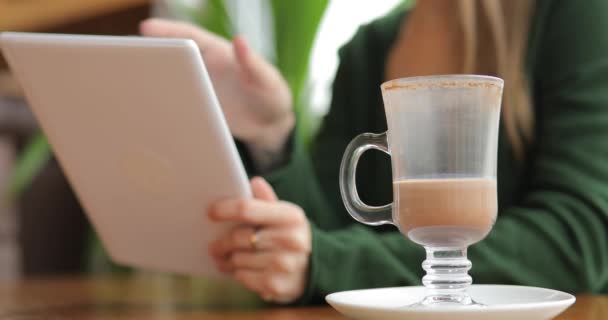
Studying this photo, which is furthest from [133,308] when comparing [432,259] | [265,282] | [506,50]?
[506,50]

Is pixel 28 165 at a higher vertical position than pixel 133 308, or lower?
lower

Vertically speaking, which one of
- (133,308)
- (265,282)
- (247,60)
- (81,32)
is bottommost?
(81,32)

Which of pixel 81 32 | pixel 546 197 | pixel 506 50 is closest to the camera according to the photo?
pixel 546 197

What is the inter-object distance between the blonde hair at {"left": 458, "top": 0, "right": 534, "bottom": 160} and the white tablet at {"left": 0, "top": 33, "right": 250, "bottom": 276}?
55 centimetres

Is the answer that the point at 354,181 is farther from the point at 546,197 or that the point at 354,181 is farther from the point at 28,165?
the point at 28,165

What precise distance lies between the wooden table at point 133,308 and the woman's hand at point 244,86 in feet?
0.91

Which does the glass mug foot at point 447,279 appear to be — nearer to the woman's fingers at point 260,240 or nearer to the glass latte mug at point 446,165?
the glass latte mug at point 446,165

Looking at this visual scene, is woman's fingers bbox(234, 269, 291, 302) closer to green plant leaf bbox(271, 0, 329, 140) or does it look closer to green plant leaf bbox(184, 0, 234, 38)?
green plant leaf bbox(271, 0, 329, 140)

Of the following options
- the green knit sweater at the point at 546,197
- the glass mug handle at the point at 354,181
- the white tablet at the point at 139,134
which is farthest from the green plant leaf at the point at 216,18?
the glass mug handle at the point at 354,181

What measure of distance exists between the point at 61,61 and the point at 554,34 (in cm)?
80

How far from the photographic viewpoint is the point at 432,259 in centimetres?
66

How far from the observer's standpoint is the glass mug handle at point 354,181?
68cm

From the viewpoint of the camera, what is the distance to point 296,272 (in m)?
0.92

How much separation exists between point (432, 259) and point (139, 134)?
1.11ft
